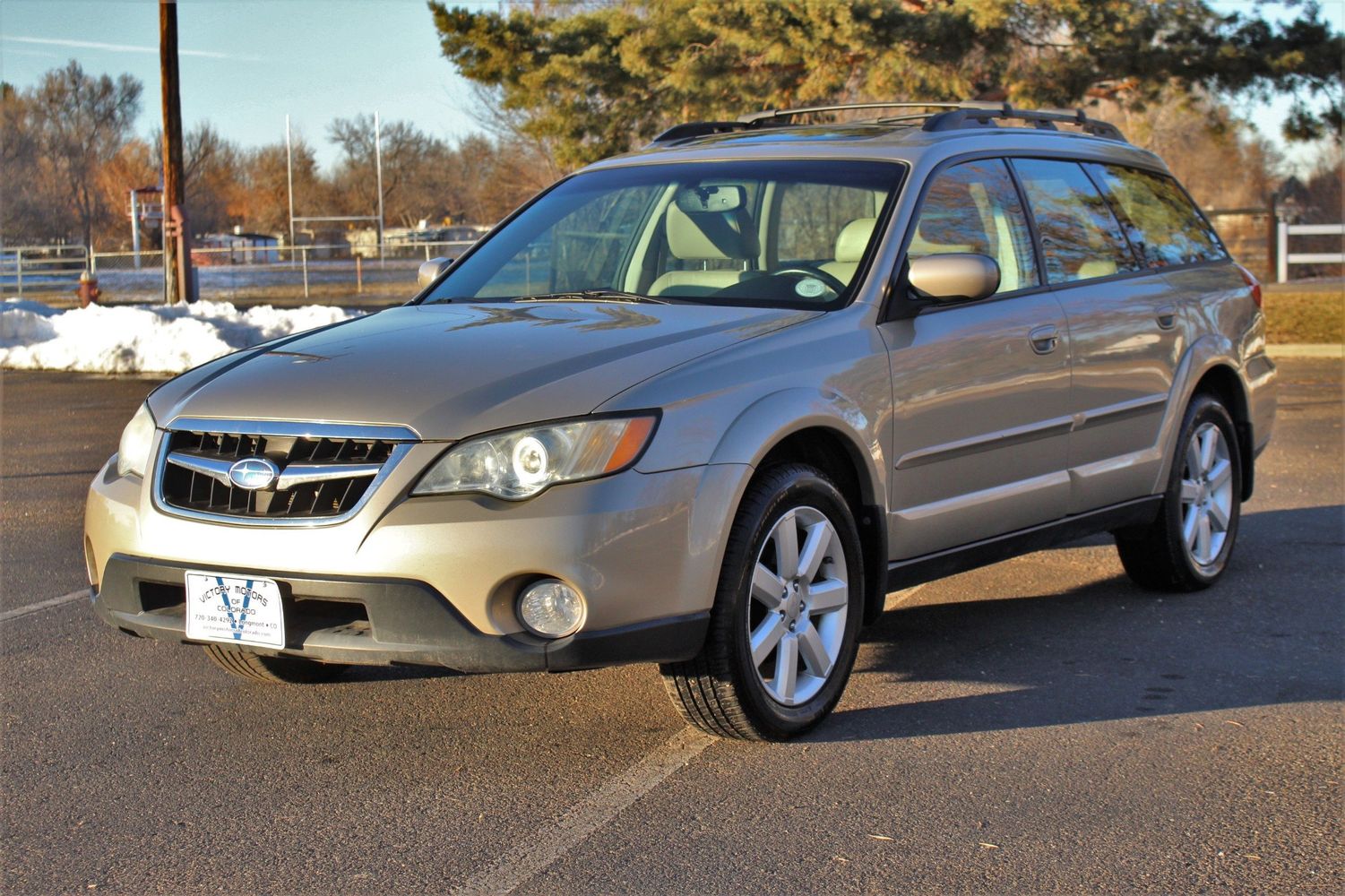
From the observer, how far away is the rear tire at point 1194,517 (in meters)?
6.39

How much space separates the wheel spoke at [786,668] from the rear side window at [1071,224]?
2021mm

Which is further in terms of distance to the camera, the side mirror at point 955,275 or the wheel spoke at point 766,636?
the side mirror at point 955,275

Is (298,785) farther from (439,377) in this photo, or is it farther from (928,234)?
(928,234)

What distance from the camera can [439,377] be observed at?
13.8 ft

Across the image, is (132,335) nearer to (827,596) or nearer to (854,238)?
(854,238)

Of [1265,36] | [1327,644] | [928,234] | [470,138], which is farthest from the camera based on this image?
[470,138]

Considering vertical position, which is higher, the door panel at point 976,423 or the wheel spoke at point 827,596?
the door panel at point 976,423

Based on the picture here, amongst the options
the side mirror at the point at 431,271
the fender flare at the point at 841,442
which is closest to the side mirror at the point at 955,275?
the fender flare at the point at 841,442

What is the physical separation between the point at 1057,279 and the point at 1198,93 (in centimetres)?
2351

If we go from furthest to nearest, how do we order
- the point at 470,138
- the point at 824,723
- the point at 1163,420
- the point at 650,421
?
1. the point at 470,138
2. the point at 1163,420
3. the point at 824,723
4. the point at 650,421

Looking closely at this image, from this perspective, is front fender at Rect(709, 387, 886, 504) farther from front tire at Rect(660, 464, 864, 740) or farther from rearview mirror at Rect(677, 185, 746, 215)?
rearview mirror at Rect(677, 185, 746, 215)

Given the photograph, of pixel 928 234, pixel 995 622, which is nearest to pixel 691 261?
pixel 928 234

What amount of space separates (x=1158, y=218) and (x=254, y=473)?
13.7 ft

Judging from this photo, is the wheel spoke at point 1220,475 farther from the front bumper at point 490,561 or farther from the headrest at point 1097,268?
the front bumper at point 490,561
